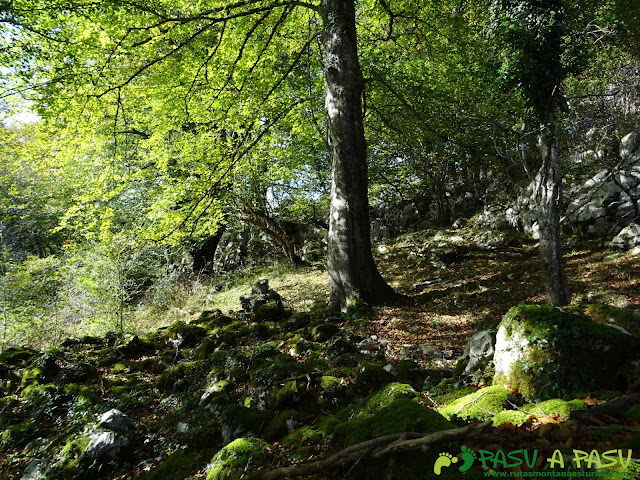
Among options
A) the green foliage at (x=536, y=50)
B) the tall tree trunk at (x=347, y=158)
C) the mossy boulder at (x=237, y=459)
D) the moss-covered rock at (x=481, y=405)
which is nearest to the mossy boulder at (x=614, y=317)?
the moss-covered rock at (x=481, y=405)

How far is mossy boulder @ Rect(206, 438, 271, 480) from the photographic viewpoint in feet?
8.02

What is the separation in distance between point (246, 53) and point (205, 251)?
1025 centimetres

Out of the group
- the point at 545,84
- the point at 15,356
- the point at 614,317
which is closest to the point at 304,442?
the point at 614,317

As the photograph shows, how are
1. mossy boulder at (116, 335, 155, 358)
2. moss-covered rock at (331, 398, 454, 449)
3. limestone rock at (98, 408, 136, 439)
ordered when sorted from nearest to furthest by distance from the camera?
moss-covered rock at (331, 398, 454, 449) < limestone rock at (98, 408, 136, 439) < mossy boulder at (116, 335, 155, 358)

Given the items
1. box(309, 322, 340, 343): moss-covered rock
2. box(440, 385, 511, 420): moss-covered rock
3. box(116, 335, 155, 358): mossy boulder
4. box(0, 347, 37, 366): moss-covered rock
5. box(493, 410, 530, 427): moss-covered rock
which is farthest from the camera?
box(116, 335, 155, 358): mossy boulder

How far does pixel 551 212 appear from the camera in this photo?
17.5 feet

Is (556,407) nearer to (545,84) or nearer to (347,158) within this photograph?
(545,84)

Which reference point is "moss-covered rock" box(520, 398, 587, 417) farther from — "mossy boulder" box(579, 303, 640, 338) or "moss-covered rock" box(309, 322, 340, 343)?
"moss-covered rock" box(309, 322, 340, 343)

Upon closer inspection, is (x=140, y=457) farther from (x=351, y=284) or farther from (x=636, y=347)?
(x=636, y=347)

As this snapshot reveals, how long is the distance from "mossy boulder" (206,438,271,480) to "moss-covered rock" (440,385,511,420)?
1384 millimetres

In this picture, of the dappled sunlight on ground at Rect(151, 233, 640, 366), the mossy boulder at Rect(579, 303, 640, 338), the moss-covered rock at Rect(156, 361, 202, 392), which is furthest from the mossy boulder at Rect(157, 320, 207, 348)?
the mossy boulder at Rect(579, 303, 640, 338)

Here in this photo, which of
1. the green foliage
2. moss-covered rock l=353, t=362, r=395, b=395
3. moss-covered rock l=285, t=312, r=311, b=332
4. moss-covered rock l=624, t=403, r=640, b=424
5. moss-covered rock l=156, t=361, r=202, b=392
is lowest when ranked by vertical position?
moss-covered rock l=156, t=361, r=202, b=392

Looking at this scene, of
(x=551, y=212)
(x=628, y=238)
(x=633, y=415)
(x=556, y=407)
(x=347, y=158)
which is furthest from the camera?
(x=628, y=238)

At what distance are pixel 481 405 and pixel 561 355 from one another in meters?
0.79
